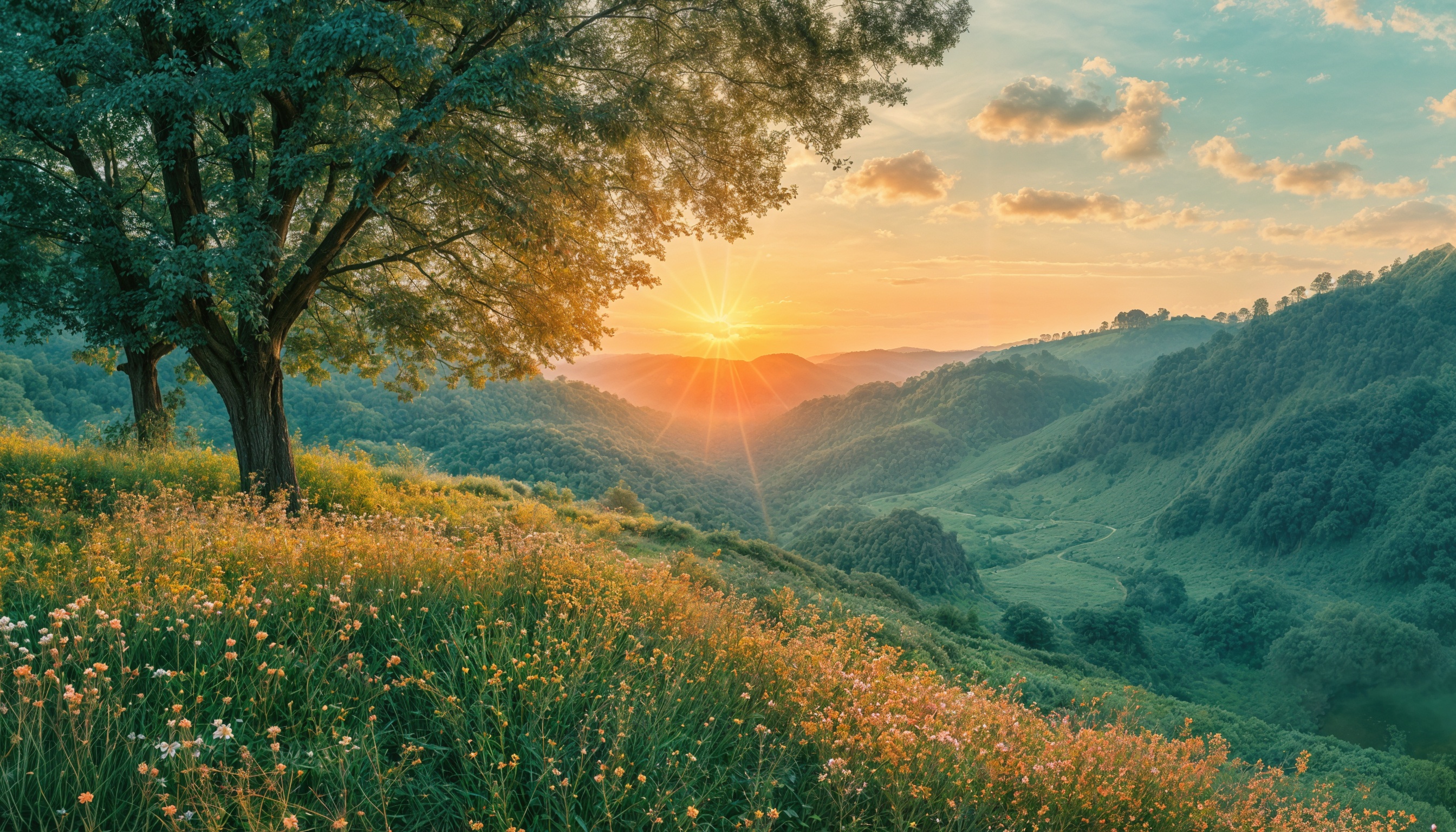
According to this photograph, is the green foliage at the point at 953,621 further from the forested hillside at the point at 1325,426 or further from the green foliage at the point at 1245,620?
the forested hillside at the point at 1325,426

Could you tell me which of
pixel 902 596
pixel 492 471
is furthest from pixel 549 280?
pixel 492 471

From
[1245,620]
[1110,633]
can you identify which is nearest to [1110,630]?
→ [1110,633]

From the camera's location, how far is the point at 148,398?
14328 mm

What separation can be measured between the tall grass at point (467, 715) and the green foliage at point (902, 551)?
67.4 meters

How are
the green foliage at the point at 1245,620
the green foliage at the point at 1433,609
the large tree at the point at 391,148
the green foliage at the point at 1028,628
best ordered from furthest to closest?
the green foliage at the point at 1433,609 → the green foliage at the point at 1245,620 → the green foliage at the point at 1028,628 → the large tree at the point at 391,148

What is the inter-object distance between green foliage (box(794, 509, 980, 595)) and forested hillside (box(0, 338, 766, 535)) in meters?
11.8

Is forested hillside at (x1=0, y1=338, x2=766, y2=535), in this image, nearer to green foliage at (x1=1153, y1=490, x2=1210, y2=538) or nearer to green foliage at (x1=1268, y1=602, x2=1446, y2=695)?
green foliage at (x1=1268, y1=602, x2=1446, y2=695)

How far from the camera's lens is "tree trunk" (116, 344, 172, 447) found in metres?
13.5

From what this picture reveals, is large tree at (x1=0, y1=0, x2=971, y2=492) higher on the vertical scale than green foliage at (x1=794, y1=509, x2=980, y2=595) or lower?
higher

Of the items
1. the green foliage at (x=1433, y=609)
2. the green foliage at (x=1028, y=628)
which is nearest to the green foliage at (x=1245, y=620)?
the green foliage at (x=1433, y=609)

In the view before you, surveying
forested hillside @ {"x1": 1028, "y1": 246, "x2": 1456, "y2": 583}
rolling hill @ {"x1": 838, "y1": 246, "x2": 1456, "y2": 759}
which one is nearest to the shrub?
rolling hill @ {"x1": 838, "y1": 246, "x2": 1456, "y2": 759}

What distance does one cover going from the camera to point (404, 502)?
13438mm

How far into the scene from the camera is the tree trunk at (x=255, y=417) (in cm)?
1032

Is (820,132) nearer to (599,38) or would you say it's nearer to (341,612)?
(599,38)
